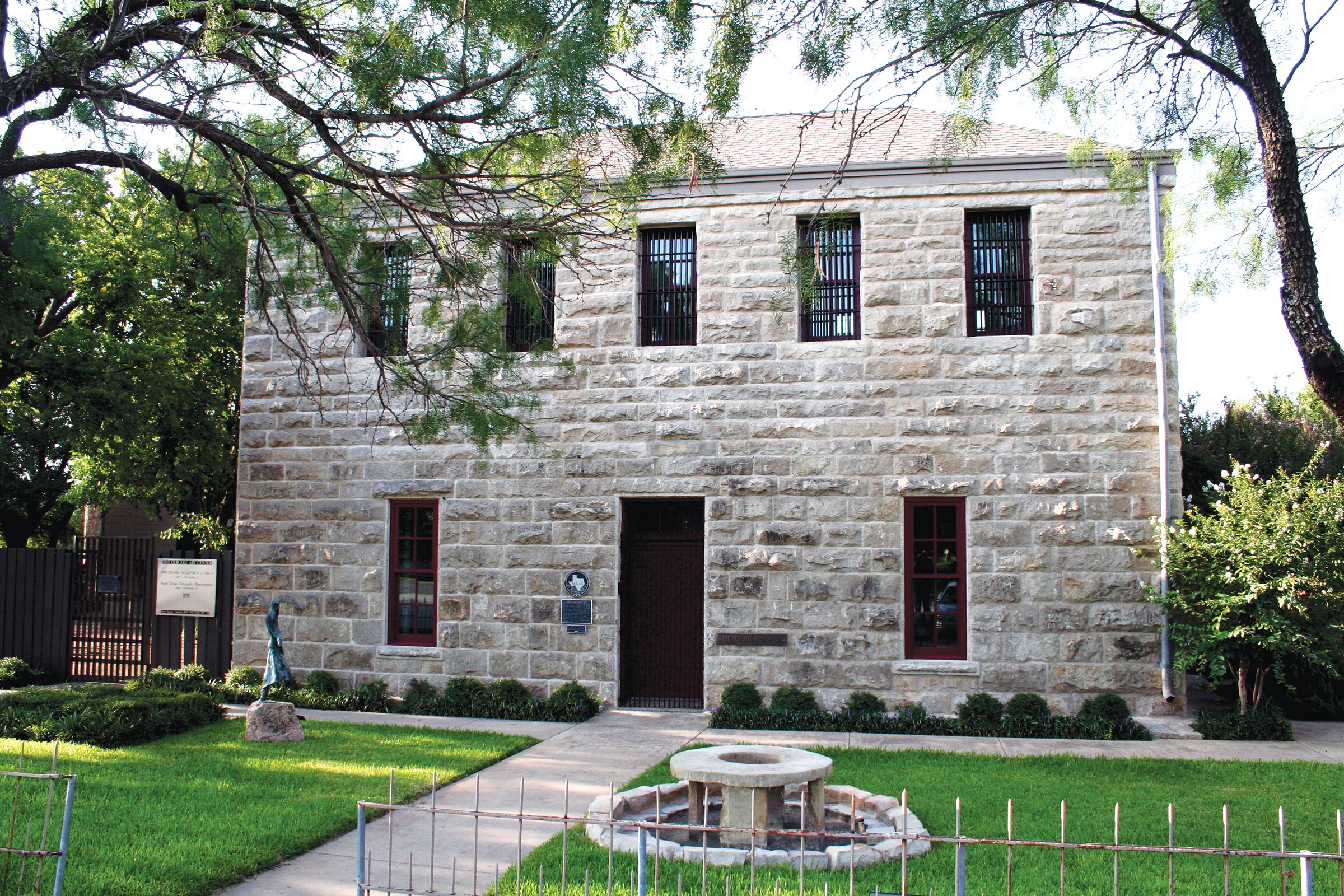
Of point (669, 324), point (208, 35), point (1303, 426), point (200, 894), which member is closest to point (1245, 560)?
point (1303, 426)

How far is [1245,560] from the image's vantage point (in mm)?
10023

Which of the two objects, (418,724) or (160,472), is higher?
(160,472)

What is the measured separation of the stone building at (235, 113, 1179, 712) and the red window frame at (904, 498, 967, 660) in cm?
4

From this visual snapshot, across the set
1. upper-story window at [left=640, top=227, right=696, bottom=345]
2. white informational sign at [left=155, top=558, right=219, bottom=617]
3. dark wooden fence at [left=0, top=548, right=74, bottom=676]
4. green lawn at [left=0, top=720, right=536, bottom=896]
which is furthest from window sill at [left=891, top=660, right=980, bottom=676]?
dark wooden fence at [left=0, top=548, right=74, bottom=676]

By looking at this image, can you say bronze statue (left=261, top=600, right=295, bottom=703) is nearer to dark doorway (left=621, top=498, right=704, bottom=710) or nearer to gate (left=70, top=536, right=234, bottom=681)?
gate (left=70, top=536, right=234, bottom=681)

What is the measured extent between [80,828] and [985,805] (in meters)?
6.27

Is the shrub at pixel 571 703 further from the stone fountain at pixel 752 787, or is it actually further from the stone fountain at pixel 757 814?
the stone fountain at pixel 752 787

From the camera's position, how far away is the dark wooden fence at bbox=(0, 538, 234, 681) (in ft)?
43.5

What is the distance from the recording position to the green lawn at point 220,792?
18.8 feet

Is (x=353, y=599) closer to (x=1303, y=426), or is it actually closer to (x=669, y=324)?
(x=669, y=324)

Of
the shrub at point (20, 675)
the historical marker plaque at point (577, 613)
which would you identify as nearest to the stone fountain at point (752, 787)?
the historical marker plaque at point (577, 613)

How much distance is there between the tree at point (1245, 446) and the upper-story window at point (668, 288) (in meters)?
6.48

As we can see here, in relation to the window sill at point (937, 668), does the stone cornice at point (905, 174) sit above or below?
above

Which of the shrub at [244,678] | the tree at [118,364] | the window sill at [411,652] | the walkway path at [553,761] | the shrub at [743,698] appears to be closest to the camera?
the walkway path at [553,761]
